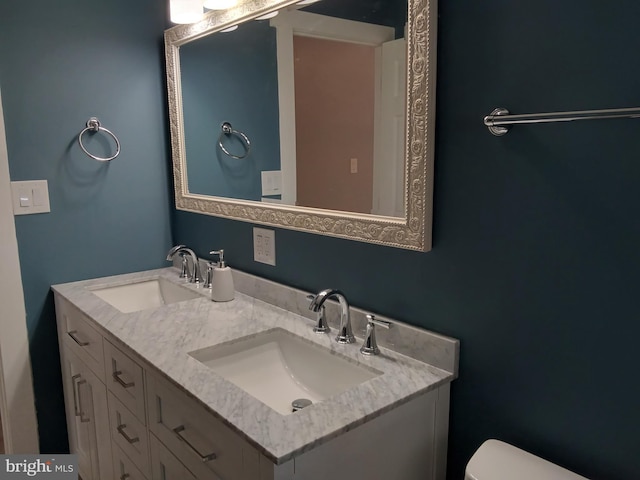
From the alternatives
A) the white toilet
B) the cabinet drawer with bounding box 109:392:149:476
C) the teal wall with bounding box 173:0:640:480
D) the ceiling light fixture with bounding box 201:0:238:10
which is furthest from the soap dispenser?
the white toilet

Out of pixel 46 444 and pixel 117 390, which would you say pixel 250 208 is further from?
pixel 46 444

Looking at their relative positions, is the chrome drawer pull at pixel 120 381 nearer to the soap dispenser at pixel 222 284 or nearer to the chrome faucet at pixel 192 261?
the soap dispenser at pixel 222 284

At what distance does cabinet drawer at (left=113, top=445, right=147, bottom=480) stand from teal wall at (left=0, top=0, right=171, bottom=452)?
0.60 m

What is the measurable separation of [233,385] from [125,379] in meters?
0.50

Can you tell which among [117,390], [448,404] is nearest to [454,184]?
[448,404]

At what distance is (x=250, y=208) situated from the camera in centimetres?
181

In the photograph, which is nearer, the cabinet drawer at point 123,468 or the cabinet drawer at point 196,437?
the cabinet drawer at point 196,437

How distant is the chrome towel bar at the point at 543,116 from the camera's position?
2.90ft

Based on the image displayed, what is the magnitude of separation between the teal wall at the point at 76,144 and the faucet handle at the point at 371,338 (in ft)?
4.15

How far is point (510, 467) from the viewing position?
1.03m

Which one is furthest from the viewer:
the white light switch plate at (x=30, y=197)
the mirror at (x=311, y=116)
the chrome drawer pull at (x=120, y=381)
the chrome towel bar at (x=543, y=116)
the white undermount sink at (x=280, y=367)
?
the white light switch plate at (x=30, y=197)

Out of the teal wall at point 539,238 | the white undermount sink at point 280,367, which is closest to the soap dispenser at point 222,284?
the white undermount sink at point 280,367

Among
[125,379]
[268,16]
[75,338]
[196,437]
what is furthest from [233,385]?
[268,16]

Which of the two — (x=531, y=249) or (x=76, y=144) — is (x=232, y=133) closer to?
(x=76, y=144)
